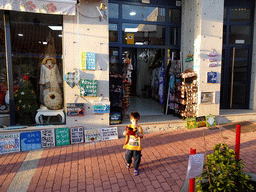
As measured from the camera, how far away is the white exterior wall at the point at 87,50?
4879mm

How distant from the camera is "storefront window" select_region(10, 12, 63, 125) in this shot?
5.04m

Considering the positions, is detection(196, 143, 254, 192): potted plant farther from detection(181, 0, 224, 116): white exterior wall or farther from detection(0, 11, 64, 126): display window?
detection(0, 11, 64, 126): display window

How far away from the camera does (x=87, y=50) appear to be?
4.99 m

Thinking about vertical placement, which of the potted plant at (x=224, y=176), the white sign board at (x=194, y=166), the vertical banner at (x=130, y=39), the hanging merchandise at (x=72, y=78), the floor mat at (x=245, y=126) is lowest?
the floor mat at (x=245, y=126)

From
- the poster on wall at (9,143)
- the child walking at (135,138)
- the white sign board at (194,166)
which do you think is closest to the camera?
the white sign board at (194,166)

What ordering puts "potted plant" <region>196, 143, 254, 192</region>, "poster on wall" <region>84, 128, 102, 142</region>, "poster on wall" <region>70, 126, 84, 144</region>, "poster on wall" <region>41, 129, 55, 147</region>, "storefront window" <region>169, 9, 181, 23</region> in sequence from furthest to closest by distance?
"storefront window" <region>169, 9, 181, 23</region> < "poster on wall" <region>84, 128, 102, 142</region> < "poster on wall" <region>70, 126, 84, 144</region> < "poster on wall" <region>41, 129, 55, 147</region> < "potted plant" <region>196, 143, 254, 192</region>

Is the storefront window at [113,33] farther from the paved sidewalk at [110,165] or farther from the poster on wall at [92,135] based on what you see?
the paved sidewalk at [110,165]

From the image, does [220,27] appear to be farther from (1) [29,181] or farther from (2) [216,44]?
(1) [29,181]

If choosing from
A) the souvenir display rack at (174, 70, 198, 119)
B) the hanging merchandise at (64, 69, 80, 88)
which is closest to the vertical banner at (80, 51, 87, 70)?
the hanging merchandise at (64, 69, 80, 88)

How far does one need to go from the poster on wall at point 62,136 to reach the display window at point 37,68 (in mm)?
494

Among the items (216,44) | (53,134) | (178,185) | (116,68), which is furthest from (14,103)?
(216,44)

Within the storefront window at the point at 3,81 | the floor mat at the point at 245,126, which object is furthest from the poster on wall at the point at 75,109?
the floor mat at the point at 245,126

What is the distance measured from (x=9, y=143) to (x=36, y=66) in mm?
2283

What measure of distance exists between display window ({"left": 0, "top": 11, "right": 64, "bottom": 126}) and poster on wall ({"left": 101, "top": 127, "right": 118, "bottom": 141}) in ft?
4.40
